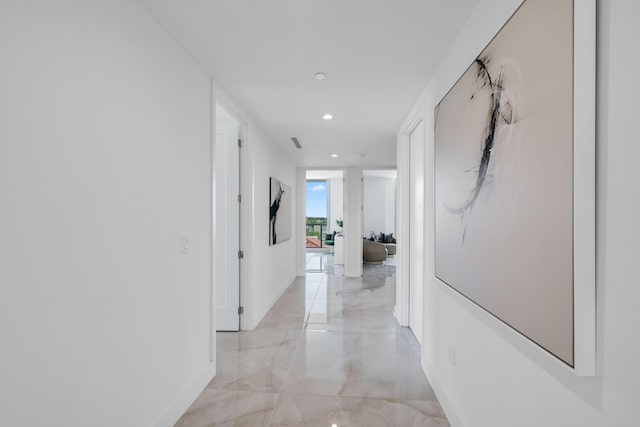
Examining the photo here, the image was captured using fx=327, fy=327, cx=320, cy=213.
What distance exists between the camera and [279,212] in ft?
17.3

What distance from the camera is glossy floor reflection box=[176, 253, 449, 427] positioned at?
2.14 metres

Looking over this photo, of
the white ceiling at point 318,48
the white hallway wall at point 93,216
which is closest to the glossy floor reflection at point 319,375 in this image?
the white hallway wall at point 93,216

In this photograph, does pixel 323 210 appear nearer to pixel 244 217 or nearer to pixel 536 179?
pixel 244 217

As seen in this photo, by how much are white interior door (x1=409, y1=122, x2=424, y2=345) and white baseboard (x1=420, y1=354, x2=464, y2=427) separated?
0.64 meters

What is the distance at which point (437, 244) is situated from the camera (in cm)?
227

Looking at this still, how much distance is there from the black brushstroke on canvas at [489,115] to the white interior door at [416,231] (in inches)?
65.8

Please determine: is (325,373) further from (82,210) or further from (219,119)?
(219,119)

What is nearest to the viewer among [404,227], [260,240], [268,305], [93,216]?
[93,216]

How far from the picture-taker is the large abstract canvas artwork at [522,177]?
0.95 meters

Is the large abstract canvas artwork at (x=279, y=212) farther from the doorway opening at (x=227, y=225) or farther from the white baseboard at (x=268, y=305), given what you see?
the doorway opening at (x=227, y=225)

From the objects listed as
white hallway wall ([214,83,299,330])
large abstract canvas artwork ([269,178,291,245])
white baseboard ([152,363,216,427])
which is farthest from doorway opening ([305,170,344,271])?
white baseboard ([152,363,216,427])

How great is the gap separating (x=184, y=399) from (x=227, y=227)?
1931mm

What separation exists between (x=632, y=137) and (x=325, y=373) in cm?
257

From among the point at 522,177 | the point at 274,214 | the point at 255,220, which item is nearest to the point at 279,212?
the point at 274,214
